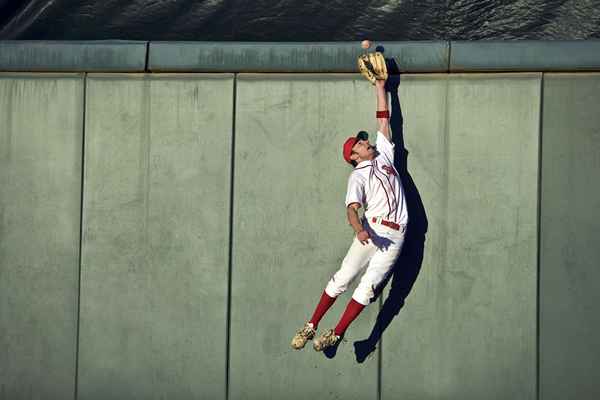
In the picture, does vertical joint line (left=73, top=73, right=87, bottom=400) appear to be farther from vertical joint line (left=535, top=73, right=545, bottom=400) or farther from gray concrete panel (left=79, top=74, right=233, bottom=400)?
vertical joint line (left=535, top=73, right=545, bottom=400)

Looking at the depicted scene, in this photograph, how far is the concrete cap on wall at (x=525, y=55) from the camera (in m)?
6.12

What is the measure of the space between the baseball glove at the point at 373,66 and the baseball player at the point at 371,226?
1.9 inches

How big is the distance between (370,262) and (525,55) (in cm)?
188

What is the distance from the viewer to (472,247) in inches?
249

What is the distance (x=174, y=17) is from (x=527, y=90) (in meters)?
2.85

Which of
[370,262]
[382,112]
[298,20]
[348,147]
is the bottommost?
[370,262]

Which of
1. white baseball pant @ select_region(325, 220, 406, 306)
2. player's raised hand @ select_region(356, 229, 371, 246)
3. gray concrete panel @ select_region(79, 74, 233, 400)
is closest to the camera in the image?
player's raised hand @ select_region(356, 229, 371, 246)

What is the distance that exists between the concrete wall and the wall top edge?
11 cm

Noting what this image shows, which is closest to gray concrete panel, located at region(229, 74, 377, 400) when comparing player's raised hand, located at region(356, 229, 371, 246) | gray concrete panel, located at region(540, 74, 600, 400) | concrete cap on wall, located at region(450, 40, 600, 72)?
player's raised hand, located at region(356, 229, 371, 246)

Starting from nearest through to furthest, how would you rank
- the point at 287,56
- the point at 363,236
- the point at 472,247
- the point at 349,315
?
the point at 363,236, the point at 349,315, the point at 472,247, the point at 287,56

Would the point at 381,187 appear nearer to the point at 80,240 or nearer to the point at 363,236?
the point at 363,236

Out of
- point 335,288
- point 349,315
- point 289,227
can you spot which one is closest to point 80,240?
point 289,227

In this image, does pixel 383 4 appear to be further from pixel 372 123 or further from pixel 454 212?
pixel 454 212

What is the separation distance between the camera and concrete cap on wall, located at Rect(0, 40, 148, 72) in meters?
6.61
